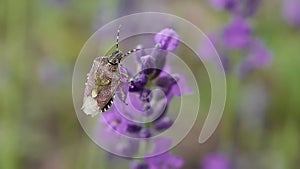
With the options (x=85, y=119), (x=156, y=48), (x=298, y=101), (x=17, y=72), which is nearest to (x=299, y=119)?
(x=298, y=101)

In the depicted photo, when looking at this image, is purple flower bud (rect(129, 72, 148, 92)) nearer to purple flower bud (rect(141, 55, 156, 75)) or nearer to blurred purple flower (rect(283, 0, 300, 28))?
purple flower bud (rect(141, 55, 156, 75))

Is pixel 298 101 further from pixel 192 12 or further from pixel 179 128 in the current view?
pixel 179 128

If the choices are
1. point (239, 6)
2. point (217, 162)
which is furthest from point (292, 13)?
point (217, 162)

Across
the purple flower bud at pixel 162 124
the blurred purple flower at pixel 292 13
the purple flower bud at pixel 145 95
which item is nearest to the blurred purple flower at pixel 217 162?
the purple flower bud at pixel 162 124

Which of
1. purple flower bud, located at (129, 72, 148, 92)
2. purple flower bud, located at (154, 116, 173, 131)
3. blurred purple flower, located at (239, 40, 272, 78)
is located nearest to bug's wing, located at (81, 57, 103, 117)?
purple flower bud, located at (129, 72, 148, 92)

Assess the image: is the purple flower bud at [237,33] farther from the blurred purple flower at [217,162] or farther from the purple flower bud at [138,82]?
the purple flower bud at [138,82]

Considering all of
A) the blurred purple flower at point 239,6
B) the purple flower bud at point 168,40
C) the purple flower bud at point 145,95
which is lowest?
the purple flower bud at point 145,95
